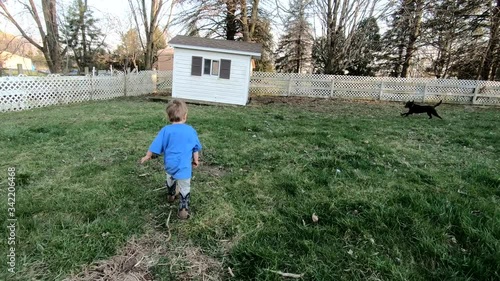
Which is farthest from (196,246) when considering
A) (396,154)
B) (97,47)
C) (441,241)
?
(97,47)

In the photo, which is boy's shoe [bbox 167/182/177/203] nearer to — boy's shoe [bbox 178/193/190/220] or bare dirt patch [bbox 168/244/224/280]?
boy's shoe [bbox 178/193/190/220]

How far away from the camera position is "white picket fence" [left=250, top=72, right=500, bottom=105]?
13914mm

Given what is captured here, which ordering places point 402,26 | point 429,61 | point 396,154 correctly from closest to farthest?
point 396,154, point 402,26, point 429,61

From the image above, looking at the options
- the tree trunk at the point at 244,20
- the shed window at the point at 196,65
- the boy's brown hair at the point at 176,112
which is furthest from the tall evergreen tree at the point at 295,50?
the boy's brown hair at the point at 176,112

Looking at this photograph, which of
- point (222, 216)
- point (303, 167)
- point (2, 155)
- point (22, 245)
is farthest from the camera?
point (2, 155)

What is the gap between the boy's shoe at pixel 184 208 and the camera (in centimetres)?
225

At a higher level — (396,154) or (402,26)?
(402,26)

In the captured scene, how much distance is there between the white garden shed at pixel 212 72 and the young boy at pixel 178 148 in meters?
9.07

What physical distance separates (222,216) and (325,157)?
199 centimetres

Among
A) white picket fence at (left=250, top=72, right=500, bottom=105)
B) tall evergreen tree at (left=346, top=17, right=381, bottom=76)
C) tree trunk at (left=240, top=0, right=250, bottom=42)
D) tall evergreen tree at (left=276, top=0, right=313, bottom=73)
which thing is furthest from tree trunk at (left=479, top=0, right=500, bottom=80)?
tree trunk at (left=240, top=0, right=250, bottom=42)

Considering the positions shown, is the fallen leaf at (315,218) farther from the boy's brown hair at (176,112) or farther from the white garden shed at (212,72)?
the white garden shed at (212,72)

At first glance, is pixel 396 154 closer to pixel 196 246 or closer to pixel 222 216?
pixel 222 216

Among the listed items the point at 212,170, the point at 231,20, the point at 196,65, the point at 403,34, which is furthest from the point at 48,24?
the point at 403,34

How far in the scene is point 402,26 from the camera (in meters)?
18.0
